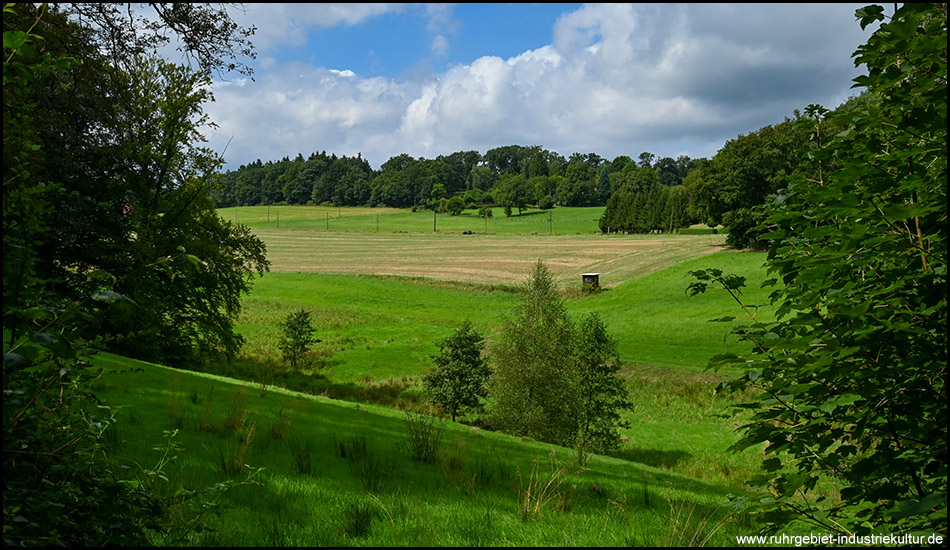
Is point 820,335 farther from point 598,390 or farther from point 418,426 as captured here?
point 598,390

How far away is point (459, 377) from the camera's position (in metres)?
29.4

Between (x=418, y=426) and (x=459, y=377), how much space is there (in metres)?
19.1

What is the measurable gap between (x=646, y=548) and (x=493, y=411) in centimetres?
2157

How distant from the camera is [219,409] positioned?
10141mm

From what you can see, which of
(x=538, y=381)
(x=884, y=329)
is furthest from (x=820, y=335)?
(x=538, y=381)

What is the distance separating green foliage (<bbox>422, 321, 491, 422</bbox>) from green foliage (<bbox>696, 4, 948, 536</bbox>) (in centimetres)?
2430

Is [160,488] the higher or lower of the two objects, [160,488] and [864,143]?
the lower

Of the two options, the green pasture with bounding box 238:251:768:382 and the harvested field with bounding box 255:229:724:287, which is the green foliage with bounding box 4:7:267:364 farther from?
the harvested field with bounding box 255:229:724:287

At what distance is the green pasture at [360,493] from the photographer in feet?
15.3

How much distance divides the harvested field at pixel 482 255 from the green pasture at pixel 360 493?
57316 millimetres

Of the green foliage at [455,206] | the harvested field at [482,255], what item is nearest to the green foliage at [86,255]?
the harvested field at [482,255]

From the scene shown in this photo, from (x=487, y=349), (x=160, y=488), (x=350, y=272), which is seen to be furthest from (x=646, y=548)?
(x=350, y=272)

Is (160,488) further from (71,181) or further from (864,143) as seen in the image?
(71,181)

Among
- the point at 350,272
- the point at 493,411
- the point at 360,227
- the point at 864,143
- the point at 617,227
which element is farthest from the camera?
the point at 360,227
